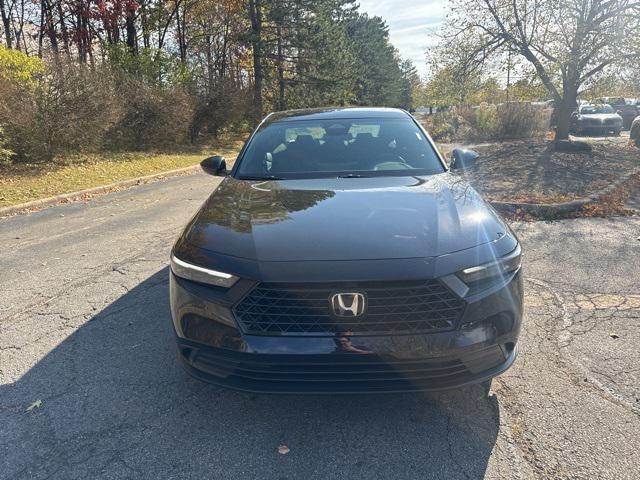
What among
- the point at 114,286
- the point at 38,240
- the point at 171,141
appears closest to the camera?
the point at 114,286

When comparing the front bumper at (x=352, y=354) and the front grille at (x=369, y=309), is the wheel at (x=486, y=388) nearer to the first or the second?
the front bumper at (x=352, y=354)

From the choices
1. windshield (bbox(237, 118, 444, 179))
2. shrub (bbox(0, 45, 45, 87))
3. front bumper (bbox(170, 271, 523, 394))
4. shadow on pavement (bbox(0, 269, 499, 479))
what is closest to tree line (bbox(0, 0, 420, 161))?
shrub (bbox(0, 45, 45, 87))

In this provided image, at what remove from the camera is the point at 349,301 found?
6.97ft

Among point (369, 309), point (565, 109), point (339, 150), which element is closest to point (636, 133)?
point (565, 109)

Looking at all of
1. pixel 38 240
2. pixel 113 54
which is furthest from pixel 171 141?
pixel 38 240

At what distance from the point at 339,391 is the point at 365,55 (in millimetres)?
50856

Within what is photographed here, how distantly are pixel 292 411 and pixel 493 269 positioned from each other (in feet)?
4.27

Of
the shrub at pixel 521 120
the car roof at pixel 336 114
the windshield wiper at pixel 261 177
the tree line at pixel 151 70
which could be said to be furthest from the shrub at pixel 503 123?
the windshield wiper at pixel 261 177

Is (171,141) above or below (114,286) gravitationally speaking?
above

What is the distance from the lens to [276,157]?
3854mm

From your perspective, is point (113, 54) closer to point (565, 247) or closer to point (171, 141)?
point (171, 141)

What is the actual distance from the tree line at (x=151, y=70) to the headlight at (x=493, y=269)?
11.4 metres

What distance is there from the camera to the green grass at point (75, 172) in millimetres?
9133

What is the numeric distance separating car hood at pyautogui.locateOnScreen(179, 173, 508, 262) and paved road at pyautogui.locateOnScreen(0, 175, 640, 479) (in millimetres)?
910
